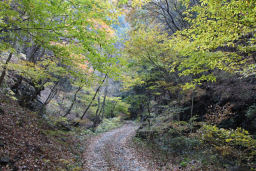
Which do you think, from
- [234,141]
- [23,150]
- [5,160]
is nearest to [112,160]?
[23,150]

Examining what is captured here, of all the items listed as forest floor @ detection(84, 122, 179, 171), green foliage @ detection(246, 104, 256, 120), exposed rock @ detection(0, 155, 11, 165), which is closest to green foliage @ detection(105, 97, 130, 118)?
forest floor @ detection(84, 122, 179, 171)

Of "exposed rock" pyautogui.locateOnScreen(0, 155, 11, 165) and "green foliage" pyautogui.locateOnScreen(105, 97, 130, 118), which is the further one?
"green foliage" pyautogui.locateOnScreen(105, 97, 130, 118)

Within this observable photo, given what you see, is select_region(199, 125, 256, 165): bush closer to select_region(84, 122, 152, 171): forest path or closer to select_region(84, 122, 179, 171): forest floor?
select_region(84, 122, 179, 171): forest floor

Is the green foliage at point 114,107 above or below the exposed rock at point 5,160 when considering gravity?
below

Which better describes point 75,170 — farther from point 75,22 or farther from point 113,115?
point 113,115

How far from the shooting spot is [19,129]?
7879 millimetres

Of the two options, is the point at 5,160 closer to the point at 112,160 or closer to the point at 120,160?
the point at 112,160

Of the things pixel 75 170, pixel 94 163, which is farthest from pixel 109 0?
pixel 94 163

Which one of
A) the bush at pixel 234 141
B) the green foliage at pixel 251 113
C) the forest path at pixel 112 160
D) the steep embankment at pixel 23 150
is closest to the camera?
the bush at pixel 234 141

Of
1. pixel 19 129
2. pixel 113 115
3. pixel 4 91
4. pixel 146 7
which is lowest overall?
pixel 113 115

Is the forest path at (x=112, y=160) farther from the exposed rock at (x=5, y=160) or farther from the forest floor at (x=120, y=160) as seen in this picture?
the exposed rock at (x=5, y=160)

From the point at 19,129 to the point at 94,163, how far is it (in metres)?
4.25

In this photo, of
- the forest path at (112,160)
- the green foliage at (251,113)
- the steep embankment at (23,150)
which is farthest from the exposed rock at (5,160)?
the green foliage at (251,113)

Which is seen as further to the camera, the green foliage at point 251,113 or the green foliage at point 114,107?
the green foliage at point 114,107
